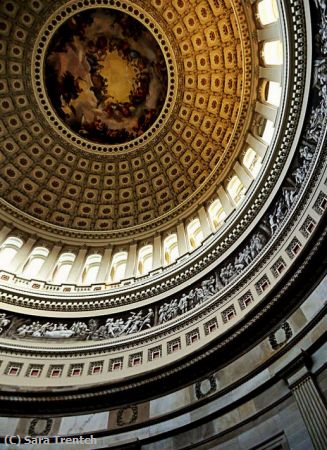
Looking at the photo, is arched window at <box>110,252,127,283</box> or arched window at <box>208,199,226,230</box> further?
arched window at <box>110,252,127,283</box>

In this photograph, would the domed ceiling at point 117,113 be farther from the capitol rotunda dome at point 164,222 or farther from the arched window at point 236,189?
the arched window at point 236,189

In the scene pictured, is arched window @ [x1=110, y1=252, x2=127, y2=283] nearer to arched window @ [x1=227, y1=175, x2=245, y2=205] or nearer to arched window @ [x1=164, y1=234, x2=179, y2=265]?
arched window @ [x1=164, y1=234, x2=179, y2=265]

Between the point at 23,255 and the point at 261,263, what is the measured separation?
12784mm

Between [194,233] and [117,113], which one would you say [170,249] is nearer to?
[194,233]

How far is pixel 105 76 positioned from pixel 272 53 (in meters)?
11.1

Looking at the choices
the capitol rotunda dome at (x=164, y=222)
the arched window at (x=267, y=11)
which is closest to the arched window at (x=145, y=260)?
the capitol rotunda dome at (x=164, y=222)

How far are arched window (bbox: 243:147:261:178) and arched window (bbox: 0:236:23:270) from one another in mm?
12785

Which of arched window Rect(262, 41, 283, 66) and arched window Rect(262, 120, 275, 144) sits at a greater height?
arched window Rect(262, 41, 283, 66)

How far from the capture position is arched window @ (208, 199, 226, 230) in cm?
1819

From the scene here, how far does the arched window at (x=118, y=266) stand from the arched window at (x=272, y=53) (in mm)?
12359

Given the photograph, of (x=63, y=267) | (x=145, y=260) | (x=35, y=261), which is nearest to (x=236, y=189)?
(x=145, y=260)

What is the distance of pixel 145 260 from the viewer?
19688mm

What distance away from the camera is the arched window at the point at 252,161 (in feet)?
56.7

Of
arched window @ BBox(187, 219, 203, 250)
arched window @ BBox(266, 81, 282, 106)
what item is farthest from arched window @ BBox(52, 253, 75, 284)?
arched window @ BBox(266, 81, 282, 106)
